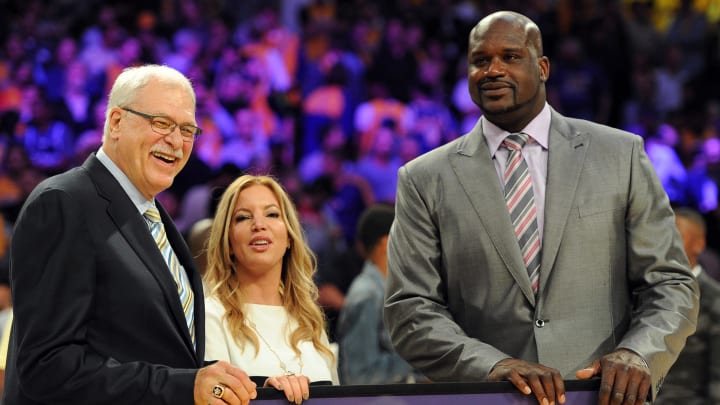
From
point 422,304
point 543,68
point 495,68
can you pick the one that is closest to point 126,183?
point 422,304

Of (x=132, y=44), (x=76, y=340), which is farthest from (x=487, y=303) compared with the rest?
(x=132, y=44)

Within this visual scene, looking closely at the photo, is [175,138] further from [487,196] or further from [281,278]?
[281,278]

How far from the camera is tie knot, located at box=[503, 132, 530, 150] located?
3.62 meters

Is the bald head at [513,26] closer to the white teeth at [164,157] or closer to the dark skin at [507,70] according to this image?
the dark skin at [507,70]

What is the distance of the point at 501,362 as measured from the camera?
10.2ft

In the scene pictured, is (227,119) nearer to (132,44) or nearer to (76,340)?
(132,44)

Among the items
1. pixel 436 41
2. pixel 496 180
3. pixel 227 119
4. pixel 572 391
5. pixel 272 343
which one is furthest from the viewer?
pixel 436 41

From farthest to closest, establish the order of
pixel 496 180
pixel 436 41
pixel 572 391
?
pixel 436 41 < pixel 496 180 < pixel 572 391

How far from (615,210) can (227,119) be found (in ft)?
27.7

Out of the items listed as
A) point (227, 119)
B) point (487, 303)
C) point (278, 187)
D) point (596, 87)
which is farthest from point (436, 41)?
point (487, 303)

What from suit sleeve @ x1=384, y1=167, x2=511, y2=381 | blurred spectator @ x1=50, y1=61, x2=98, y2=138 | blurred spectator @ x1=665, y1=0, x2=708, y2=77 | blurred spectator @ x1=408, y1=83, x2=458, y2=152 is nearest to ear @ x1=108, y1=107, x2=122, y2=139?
suit sleeve @ x1=384, y1=167, x2=511, y2=381

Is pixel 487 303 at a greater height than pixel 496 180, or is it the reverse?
pixel 496 180

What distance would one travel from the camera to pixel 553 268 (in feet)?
11.2

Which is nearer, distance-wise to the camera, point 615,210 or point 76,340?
point 76,340
